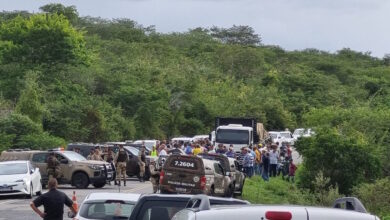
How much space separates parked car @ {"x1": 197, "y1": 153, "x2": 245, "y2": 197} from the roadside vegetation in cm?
87

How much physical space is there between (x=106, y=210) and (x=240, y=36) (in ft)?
427

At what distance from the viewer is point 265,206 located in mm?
6363

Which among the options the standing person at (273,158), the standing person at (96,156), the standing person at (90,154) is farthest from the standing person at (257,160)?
the standing person at (96,156)

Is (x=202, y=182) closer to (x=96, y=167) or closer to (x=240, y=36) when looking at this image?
(x=96, y=167)

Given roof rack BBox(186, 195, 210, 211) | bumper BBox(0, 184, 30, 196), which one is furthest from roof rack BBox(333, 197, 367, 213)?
bumper BBox(0, 184, 30, 196)

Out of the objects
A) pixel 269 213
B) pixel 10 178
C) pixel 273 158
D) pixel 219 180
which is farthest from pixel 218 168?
pixel 269 213

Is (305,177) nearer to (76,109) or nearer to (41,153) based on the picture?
(41,153)

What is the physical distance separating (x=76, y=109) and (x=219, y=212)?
53045mm

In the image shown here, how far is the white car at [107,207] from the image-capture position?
51.0 ft

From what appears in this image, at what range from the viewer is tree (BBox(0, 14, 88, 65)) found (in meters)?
66.1

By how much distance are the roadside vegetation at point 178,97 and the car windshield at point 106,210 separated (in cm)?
1584

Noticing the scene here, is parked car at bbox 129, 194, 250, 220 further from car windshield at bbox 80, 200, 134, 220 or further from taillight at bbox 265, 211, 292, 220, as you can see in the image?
taillight at bbox 265, 211, 292, 220

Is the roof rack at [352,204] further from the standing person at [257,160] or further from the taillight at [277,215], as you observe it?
the standing person at [257,160]

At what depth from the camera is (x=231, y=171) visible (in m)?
33.9
